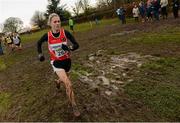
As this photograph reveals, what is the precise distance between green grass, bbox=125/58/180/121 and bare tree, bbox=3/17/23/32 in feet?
381

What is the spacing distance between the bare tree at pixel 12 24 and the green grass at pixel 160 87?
11608 centimetres

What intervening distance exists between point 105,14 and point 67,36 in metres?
51.1

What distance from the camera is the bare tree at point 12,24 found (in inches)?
4943

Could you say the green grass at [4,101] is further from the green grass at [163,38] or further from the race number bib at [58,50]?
the green grass at [163,38]

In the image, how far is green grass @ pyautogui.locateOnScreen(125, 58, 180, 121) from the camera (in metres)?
8.20

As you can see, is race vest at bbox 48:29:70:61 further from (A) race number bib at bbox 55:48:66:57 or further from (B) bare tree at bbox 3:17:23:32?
(B) bare tree at bbox 3:17:23:32

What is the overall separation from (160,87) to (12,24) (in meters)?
124

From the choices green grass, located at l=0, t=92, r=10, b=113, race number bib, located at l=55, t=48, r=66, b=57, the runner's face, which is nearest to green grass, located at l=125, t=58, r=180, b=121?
race number bib, located at l=55, t=48, r=66, b=57

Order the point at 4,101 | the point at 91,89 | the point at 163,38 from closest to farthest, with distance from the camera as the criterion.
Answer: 1. the point at 91,89
2. the point at 4,101
3. the point at 163,38

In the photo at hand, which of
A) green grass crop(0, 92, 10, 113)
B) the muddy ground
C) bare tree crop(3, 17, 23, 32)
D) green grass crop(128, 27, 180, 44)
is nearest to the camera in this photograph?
the muddy ground

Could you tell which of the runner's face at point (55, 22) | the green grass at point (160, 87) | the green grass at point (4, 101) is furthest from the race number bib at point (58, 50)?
the green grass at point (4, 101)

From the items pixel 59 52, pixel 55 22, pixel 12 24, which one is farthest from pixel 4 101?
pixel 12 24

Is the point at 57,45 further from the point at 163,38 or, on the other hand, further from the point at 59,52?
the point at 163,38

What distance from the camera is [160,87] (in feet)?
31.6
